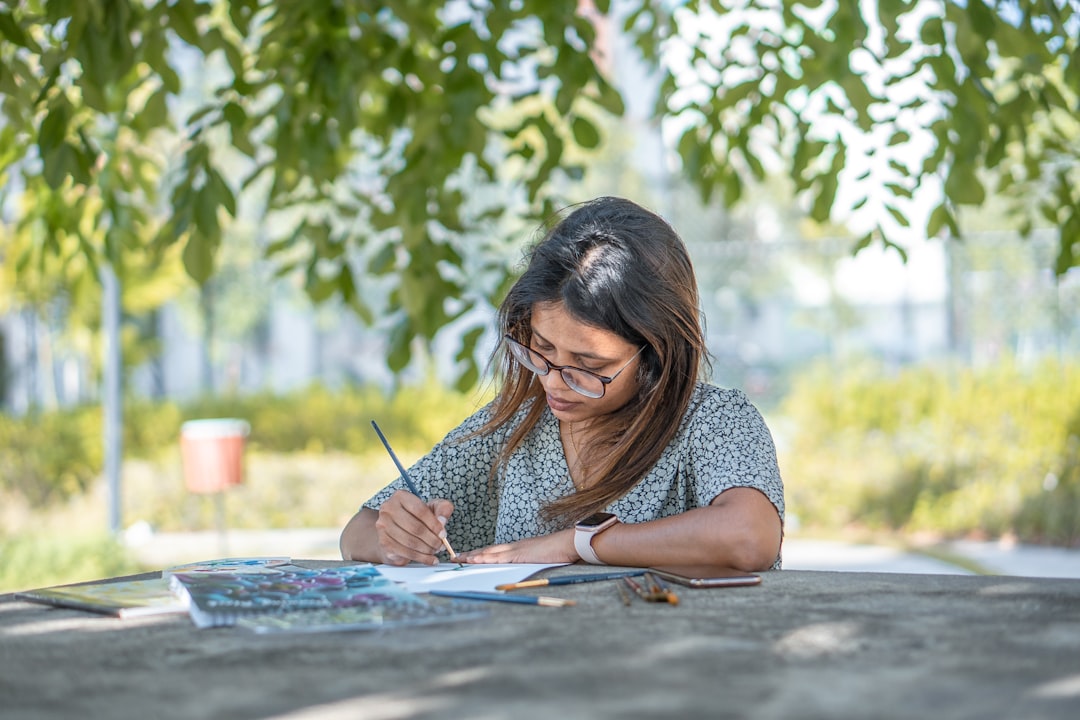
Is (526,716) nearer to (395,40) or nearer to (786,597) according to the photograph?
(786,597)

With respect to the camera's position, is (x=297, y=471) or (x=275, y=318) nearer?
(x=297, y=471)

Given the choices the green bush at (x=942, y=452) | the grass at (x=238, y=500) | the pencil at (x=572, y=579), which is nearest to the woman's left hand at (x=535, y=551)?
the pencil at (x=572, y=579)

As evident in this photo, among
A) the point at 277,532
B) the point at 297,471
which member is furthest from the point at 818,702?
the point at 297,471

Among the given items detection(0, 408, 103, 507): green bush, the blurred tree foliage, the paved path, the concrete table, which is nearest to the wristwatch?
the concrete table

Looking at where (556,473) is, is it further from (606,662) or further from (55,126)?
(55,126)

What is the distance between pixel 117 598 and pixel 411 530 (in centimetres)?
60

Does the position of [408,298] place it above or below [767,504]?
above

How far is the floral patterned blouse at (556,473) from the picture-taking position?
7.59 feet

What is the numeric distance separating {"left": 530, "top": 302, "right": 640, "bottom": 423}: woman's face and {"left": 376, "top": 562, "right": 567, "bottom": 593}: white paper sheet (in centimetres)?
44

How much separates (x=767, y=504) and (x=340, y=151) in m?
2.85

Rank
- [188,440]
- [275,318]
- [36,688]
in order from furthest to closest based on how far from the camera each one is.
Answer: [275,318] < [188,440] < [36,688]

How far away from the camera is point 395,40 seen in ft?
13.0

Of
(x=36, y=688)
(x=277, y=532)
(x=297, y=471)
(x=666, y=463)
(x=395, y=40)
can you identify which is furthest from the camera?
(x=297, y=471)

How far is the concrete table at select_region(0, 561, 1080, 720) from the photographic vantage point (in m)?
1.19
